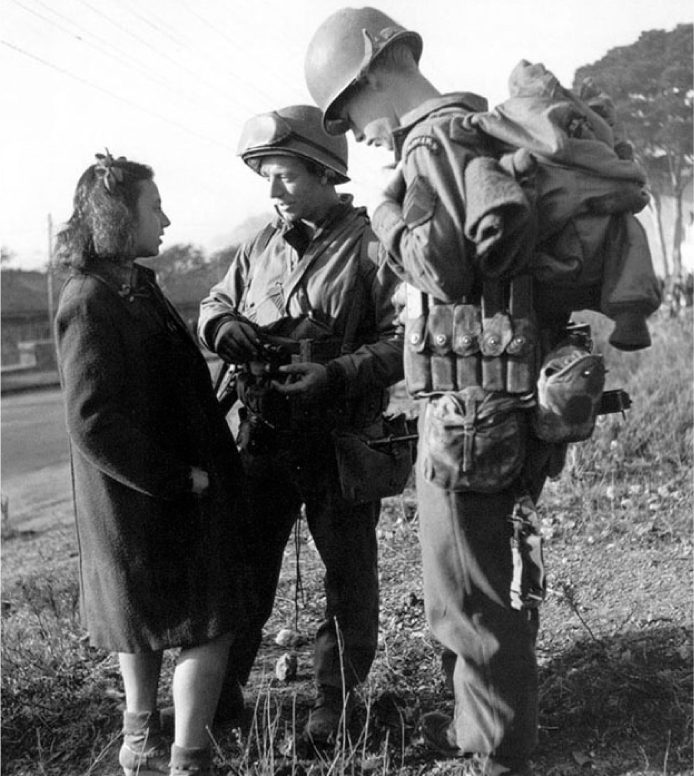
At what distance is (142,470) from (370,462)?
2.53 feet

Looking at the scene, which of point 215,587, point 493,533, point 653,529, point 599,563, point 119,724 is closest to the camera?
point 493,533

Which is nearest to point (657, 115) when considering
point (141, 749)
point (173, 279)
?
point (173, 279)

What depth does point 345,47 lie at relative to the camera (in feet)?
8.07

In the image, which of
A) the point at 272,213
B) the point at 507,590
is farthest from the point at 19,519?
the point at 507,590

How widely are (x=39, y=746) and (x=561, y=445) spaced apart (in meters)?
1.98

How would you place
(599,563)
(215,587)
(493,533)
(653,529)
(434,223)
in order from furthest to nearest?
(653,529) < (599,563) < (215,587) < (493,533) < (434,223)

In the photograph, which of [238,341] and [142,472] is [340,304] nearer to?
[238,341]

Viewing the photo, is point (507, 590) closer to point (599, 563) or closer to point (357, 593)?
point (357, 593)

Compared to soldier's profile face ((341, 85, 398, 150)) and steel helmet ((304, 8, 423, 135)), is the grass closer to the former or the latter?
soldier's profile face ((341, 85, 398, 150))

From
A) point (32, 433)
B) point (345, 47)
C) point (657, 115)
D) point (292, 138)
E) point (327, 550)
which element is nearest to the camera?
point (345, 47)

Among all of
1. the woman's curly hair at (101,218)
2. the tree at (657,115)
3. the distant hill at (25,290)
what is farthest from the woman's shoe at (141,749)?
the distant hill at (25,290)

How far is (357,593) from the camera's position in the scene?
122 inches

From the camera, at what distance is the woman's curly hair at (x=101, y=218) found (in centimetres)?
254

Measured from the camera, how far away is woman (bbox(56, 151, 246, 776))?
8.20 ft
